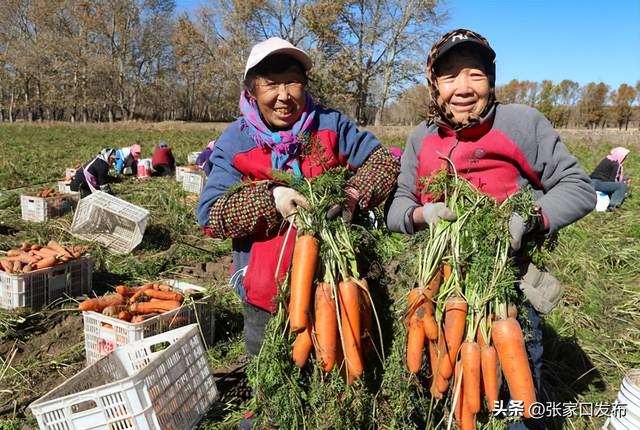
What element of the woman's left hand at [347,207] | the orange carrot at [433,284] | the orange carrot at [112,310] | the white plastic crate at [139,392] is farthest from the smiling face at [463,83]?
the orange carrot at [112,310]

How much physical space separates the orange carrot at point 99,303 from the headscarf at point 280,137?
2.58 metres

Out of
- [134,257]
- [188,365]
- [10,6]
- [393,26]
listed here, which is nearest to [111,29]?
[10,6]

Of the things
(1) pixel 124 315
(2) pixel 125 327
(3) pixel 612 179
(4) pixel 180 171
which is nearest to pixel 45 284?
(1) pixel 124 315

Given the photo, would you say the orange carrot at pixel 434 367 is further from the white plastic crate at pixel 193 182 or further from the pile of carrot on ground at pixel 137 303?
the white plastic crate at pixel 193 182

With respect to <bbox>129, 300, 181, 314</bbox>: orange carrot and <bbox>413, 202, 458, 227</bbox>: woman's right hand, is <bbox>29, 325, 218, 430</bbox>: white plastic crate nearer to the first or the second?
<bbox>129, 300, 181, 314</bbox>: orange carrot

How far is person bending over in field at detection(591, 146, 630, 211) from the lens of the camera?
9.60 m

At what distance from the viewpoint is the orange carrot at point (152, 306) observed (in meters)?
4.19

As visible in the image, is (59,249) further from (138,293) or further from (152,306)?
(152,306)

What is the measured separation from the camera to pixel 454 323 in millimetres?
2172

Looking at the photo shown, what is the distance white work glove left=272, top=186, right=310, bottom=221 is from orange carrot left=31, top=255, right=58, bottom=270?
3.88 m

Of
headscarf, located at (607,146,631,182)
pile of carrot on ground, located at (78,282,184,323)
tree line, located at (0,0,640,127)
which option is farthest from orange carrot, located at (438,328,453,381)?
tree line, located at (0,0,640,127)

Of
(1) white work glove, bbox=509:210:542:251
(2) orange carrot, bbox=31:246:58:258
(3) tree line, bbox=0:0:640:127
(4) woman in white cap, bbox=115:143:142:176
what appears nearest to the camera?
(1) white work glove, bbox=509:210:542:251

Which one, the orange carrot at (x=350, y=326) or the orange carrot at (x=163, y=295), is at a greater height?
the orange carrot at (x=350, y=326)

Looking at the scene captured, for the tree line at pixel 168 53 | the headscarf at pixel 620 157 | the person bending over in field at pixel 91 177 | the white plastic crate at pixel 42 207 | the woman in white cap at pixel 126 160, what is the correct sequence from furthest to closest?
the tree line at pixel 168 53, the woman in white cap at pixel 126 160, the headscarf at pixel 620 157, the person bending over in field at pixel 91 177, the white plastic crate at pixel 42 207
